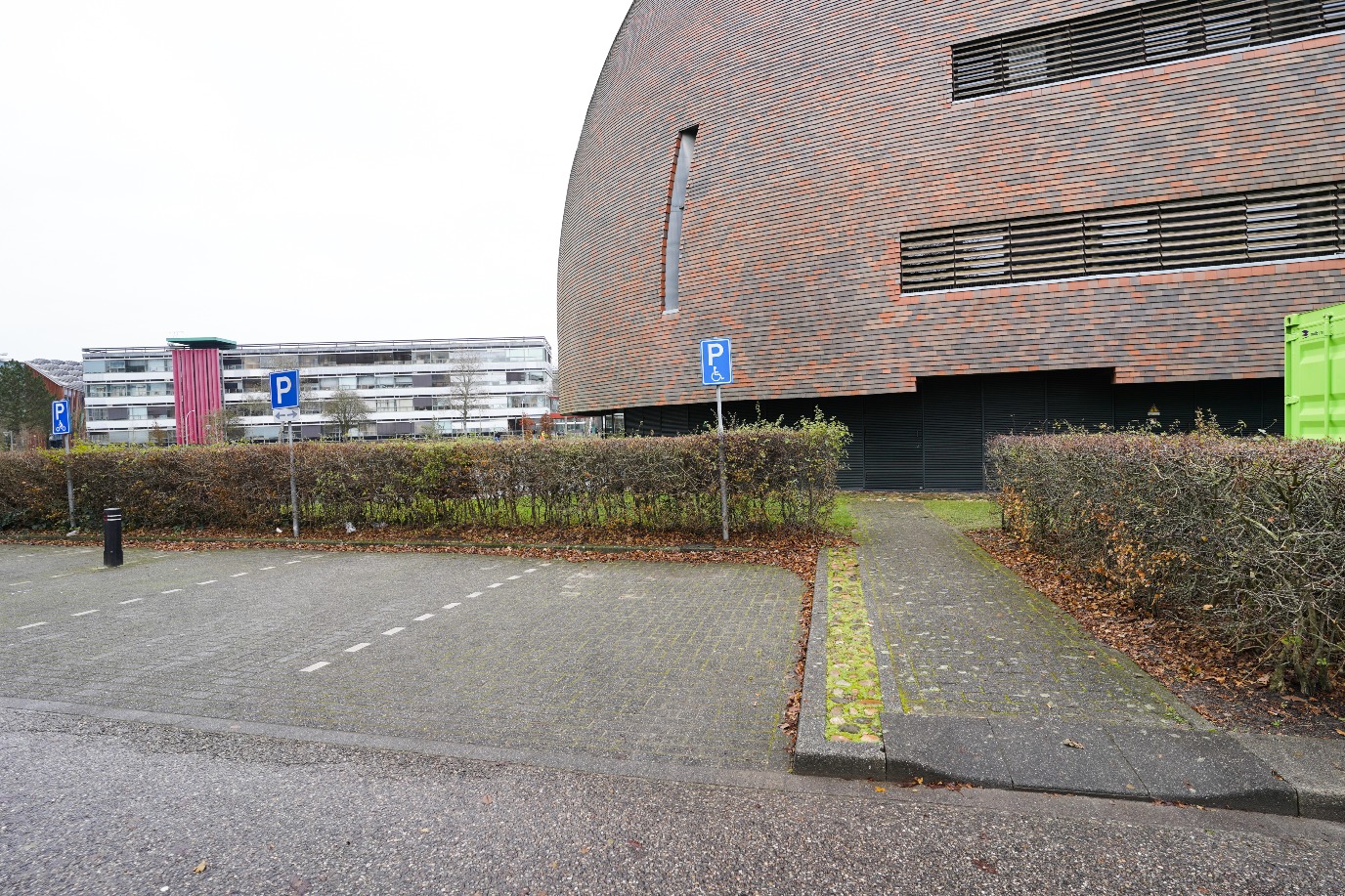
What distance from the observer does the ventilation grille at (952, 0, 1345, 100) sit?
1433 centimetres

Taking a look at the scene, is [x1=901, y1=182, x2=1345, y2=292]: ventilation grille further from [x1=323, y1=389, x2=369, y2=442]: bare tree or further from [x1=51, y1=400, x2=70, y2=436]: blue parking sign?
[x1=323, y1=389, x2=369, y2=442]: bare tree

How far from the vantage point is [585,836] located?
2941mm

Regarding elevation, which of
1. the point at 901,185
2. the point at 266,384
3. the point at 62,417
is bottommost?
the point at 62,417

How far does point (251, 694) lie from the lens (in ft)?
15.6

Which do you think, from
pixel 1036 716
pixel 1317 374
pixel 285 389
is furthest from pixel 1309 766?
pixel 285 389

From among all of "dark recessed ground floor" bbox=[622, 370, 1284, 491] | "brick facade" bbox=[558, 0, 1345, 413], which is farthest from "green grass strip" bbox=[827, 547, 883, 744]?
"brick facade" bbox=[558, 0, 1345, 413]

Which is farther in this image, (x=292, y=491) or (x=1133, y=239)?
(x=1133, y=239)

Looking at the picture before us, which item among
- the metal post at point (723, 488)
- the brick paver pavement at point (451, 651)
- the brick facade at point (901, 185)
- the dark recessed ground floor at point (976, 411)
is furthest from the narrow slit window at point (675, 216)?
the brick paver pavement at point (451, 651)

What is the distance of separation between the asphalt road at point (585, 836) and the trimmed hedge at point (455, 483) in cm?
690

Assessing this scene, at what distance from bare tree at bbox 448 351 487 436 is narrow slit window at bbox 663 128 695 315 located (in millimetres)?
58495

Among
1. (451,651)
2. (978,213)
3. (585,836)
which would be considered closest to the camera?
(585,836)

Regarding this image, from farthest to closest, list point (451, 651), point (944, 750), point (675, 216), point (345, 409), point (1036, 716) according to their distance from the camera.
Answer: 1. point (345, 409)
2. point (675, 216)
3. point (451, 651)
4. point (1036, 716)
5. point (944, 750)

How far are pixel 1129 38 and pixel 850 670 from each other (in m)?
18.0

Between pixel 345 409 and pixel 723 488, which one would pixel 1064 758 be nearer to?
pixel 723 488
